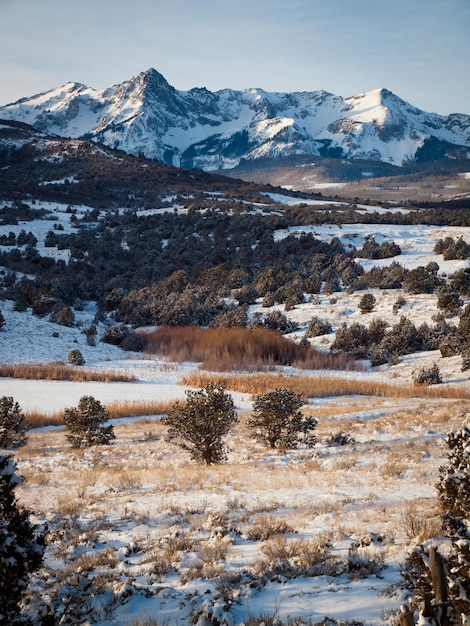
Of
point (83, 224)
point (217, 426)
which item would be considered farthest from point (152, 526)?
point (83, 224)

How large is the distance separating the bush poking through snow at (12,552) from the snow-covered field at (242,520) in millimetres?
599

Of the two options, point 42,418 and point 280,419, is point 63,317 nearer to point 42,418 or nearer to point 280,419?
point 42,418

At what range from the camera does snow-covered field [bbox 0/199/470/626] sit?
379 cm

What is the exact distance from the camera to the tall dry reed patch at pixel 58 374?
67.3 ft

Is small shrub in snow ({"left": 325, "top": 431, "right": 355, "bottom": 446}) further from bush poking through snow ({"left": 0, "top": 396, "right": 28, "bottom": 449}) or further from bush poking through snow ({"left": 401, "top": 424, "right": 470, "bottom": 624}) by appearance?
bush poking through snow ({"left": 0, "top": 396, "right": 28, "bottom": 449})

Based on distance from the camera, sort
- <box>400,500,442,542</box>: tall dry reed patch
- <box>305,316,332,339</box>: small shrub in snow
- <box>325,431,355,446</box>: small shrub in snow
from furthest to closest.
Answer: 1. <box>305,316,332,339</box>: small shrub in snow
2. <box>325,431,355,446</box>: small shrub in snow
3. <box>400,500,442,542</box>: tall dry reed patch

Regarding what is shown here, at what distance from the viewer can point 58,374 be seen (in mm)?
20750

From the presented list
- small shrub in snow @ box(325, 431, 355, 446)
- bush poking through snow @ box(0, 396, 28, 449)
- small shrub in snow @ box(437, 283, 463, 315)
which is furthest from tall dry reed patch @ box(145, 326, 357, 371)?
small shrub in snow @ box(325, 431, 355, 446)

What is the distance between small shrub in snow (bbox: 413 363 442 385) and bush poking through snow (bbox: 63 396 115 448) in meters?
13.1

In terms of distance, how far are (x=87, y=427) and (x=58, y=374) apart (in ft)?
30.7

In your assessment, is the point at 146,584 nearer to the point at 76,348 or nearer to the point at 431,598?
the point at 431,598

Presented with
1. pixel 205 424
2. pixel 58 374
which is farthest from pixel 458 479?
pixel 58 374

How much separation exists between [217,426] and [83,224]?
4183cm

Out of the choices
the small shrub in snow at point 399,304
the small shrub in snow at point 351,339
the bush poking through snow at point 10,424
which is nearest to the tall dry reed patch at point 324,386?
the small shrub in snow at point 351,339
